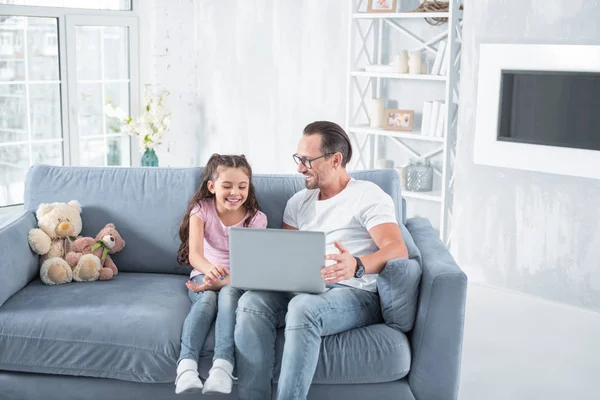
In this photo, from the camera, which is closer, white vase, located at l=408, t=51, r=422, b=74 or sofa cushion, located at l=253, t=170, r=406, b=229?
sofa cushion, located at l=253, t=170, r=406, b=229

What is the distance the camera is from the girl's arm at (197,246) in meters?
2.88

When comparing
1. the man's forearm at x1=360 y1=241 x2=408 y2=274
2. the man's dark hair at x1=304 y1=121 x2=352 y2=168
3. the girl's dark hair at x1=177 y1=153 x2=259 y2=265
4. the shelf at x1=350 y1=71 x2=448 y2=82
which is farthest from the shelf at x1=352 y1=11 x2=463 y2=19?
the man's forearm at x1=360 y1=241 x2=408 y2=274

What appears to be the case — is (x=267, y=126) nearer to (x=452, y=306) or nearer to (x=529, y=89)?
(x=529, y=89)

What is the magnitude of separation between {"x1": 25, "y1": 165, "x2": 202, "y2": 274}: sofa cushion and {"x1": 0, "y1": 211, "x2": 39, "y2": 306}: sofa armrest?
0.69 feet

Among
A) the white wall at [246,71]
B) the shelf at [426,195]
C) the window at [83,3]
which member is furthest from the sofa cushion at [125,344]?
the white wall at [246,71]

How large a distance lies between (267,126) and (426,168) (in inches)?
61.2

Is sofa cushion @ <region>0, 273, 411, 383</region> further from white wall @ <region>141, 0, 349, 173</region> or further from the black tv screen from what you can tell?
white wall @ <region>141, 0, 349, 173</region>

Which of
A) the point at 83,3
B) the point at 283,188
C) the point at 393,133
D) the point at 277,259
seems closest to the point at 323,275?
the point at 277,259

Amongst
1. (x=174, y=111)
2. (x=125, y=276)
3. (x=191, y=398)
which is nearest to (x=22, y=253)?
(x=125, y=276)

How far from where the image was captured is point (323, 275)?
2562mm

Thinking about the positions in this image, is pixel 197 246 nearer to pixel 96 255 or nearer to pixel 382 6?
pixel 96 255

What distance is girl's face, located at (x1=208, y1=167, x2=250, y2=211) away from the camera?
9.58 feet

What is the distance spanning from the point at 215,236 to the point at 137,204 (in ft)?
1.31

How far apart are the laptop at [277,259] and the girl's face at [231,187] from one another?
421 mm
